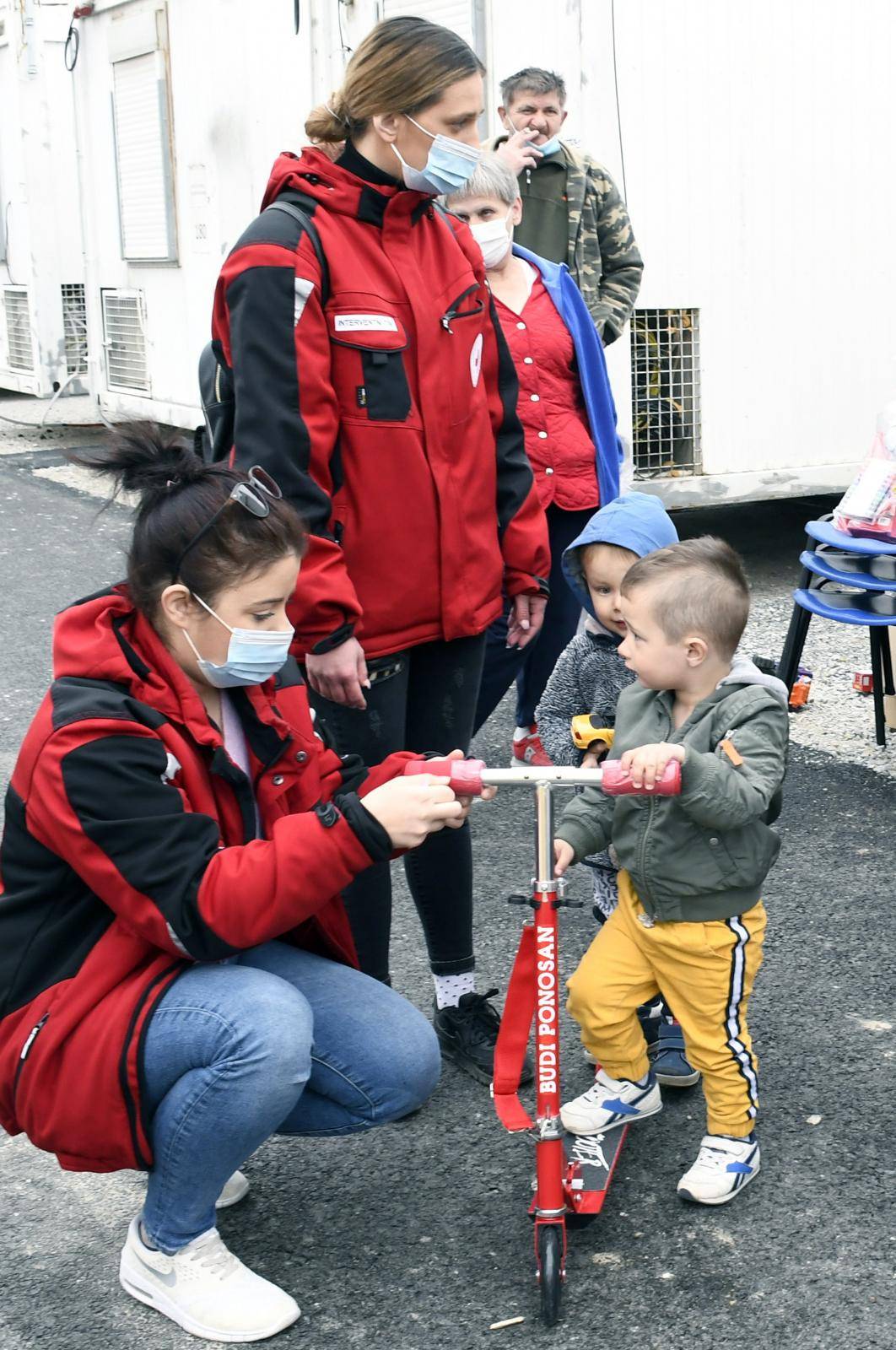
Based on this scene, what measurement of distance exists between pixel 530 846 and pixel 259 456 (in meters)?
2.09

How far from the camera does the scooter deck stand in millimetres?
2746

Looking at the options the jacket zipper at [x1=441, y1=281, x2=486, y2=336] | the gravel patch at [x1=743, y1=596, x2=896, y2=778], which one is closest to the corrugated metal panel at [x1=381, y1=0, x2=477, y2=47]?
the gravel patch at [x1=743, y1=596, x2=896, y2=778]

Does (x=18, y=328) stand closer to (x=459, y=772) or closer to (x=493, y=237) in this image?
(x=493, y=237)

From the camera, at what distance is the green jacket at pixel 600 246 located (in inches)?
214

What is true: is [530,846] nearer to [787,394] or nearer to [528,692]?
[528,692]

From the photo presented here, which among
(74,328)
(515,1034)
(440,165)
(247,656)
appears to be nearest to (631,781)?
(515,1034)

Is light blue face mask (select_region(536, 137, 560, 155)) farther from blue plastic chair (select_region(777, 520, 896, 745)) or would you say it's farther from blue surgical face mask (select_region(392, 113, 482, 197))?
blue surgical face mask (select_region(392, 113, 482, 197))

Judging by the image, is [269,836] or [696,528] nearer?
[269,836]

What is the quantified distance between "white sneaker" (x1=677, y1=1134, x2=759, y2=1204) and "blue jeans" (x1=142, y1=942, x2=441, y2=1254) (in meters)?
0.52

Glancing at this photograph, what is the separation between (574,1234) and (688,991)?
47 centimetres

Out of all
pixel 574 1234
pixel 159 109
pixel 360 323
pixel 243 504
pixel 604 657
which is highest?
pixel 159 109

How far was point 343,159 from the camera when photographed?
304 cm

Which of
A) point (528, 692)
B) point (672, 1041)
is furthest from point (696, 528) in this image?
point (672, 1041)

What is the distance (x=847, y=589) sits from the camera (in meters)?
5.11
